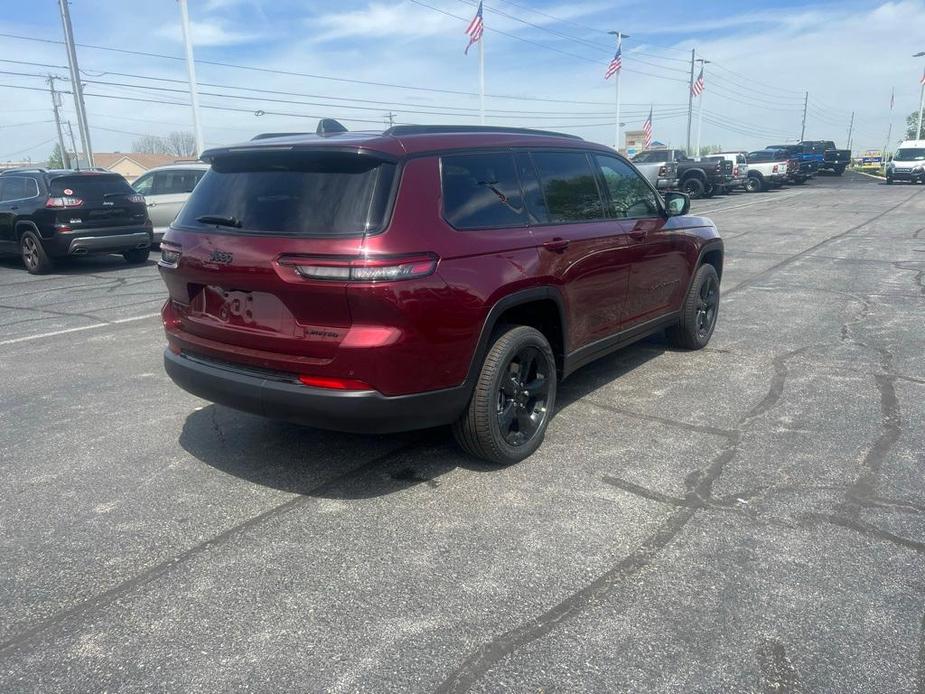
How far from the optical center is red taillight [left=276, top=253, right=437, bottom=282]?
10.5 ft

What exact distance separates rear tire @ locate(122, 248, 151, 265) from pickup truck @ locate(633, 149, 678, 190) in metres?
19.0

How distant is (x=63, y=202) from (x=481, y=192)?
32.9 ft

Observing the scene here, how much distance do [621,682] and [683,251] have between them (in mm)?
4150

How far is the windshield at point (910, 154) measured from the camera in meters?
39.7

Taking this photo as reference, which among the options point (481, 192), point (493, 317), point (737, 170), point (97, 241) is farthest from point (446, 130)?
point (737, 170)

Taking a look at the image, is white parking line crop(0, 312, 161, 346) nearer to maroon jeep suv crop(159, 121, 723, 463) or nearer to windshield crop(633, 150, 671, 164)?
maroon jeep suv crop(159, 121, 723, 463)

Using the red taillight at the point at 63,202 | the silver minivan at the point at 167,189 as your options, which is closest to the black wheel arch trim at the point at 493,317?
the red taillight at the point at 63,202

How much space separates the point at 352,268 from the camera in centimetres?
319

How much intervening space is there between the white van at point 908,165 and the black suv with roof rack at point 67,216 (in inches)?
1611

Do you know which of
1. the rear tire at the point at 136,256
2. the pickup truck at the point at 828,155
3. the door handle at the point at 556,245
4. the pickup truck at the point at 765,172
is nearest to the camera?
the door handle at the point at 556,245

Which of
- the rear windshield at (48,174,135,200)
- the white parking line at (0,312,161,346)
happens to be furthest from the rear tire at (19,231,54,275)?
the white parking line at (0,312,161,346)

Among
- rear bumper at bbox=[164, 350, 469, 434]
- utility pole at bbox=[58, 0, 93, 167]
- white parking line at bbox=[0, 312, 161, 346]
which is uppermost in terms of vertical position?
utility pole at bbox=[58, 0, 93, 167]

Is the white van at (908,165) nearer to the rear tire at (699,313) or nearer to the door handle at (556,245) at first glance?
the rear tire at (699,313)

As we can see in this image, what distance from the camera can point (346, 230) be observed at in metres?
3.28
